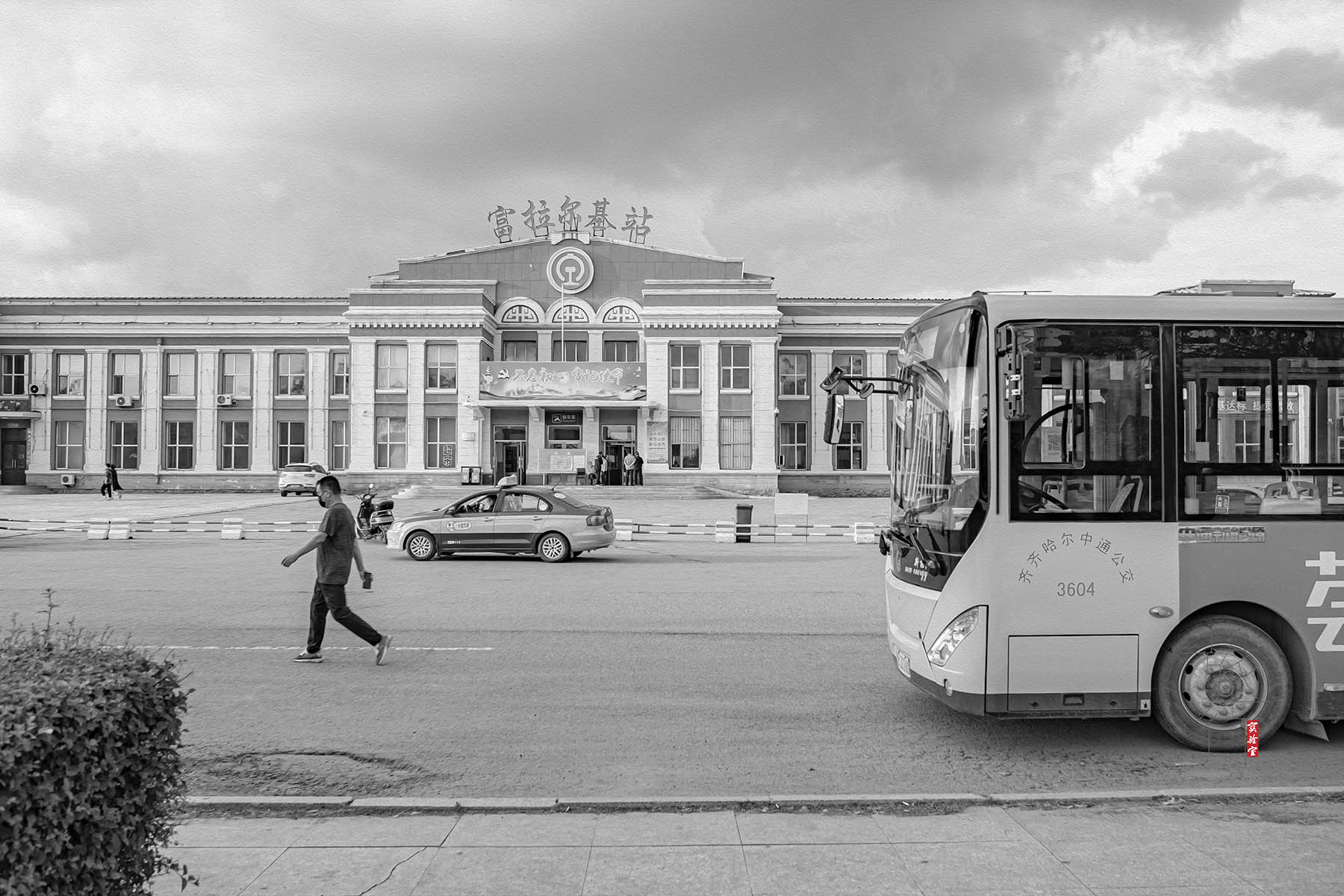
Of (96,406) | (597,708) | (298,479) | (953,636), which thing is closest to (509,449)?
(298,479)

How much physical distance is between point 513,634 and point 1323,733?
7.45 meters

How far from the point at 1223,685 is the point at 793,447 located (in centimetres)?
4722

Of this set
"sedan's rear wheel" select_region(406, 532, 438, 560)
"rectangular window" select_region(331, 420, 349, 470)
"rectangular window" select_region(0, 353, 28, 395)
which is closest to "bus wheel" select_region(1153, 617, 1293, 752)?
"sedan's rear wheel" select_region(406, 532, 438, 560)

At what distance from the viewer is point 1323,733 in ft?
21.2

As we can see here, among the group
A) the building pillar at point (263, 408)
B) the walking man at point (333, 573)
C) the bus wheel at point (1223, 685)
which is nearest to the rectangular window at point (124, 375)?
the building pillar at point (263, 408)

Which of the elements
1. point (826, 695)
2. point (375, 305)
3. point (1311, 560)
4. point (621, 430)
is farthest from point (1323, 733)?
point (375, 305)

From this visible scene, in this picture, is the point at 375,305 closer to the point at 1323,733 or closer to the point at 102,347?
the point at 102,347

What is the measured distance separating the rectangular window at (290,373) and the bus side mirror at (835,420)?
50439mm

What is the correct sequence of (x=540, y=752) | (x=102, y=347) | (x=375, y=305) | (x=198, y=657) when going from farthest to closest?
1. (x=102, y=347)
2. (x=375, y=305)
3. (x=198, y=657)
4. (x=540, y=752)

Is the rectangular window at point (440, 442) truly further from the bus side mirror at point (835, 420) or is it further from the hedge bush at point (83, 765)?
the hedge bush at point (83, 765)

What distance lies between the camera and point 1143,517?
6.28 metres

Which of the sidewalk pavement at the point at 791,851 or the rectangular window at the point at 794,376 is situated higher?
the rectangular window at the point at 794,376

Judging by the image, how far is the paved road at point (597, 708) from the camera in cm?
587

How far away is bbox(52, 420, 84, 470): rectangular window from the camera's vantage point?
174 feet
